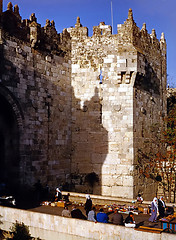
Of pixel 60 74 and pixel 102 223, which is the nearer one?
pixel 102 223

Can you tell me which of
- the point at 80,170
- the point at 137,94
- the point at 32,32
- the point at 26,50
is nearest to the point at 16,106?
the point at 26,50

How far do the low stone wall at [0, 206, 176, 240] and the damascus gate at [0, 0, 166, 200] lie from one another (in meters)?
3.46

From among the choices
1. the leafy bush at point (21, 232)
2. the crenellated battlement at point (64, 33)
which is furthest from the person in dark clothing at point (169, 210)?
the crenellated battlement at point (64, 33)

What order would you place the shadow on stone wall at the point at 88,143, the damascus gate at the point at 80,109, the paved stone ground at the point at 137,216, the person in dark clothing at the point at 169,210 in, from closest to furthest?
1. the paved stone ground at the point at 137,216
2. the person in dark clothing at the point at 169,210
3. the damascus gate at the point at 80,109
4. the shadow on stone wall at the point at 88,143

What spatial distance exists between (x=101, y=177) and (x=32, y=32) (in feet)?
26.1

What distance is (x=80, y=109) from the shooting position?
17312mm

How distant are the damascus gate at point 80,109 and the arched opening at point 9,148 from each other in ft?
0.14

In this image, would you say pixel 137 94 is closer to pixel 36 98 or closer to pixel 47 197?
pixel 36 98

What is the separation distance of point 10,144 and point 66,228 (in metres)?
5.65

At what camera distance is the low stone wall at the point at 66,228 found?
9.35 meters

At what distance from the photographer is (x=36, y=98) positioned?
50.3 feet

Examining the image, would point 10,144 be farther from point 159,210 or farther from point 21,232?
point 159,210

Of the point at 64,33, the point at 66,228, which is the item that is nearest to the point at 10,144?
the point at 66,228

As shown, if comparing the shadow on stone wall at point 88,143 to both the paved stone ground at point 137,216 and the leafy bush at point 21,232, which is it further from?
the leafy bush at point 21,232
